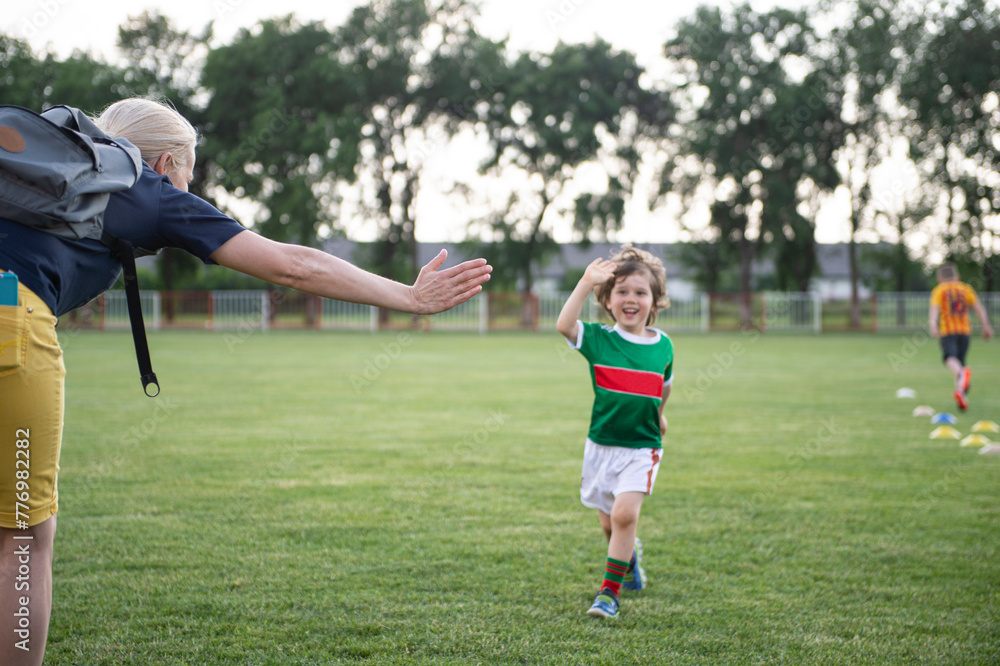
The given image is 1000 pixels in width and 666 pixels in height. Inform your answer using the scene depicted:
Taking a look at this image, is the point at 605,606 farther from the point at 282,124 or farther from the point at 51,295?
the point at 282,124

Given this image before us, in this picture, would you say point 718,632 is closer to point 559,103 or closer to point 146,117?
point 146,117

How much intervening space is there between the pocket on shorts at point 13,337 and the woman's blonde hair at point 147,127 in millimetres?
566

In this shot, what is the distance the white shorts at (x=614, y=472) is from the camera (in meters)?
3.49

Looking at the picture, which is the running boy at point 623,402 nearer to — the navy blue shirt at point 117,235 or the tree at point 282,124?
the navy blue shirt at point 117,235

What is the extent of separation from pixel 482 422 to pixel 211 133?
30866mm

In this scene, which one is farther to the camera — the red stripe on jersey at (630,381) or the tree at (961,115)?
the tree at (961,115)

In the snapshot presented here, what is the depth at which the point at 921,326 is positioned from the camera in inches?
1220

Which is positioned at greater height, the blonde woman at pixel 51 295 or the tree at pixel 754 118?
the tree at pixel 754 118

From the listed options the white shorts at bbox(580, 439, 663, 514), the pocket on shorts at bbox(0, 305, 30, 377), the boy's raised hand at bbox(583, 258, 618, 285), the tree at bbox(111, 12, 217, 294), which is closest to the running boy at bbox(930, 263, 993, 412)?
the white shorts at bbox(580, 439, 663, 514)

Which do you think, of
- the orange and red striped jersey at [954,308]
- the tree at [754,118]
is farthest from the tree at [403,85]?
the orange and red striped jersey at [954,308]

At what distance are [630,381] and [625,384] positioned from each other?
3cm

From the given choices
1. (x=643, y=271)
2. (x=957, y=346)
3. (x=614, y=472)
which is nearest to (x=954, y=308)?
(x=957, y=346)

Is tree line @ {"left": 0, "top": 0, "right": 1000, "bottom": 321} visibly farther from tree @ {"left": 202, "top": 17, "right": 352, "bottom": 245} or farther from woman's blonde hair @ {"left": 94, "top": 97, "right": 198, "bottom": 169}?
woman's blonde hair @ {"left": 94, "top": 97, "right": 198, "bottom": 169}

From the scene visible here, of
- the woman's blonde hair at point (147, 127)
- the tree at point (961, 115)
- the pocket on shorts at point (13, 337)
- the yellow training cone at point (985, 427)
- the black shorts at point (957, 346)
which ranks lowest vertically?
the yellow training cone at point (985, 427)
